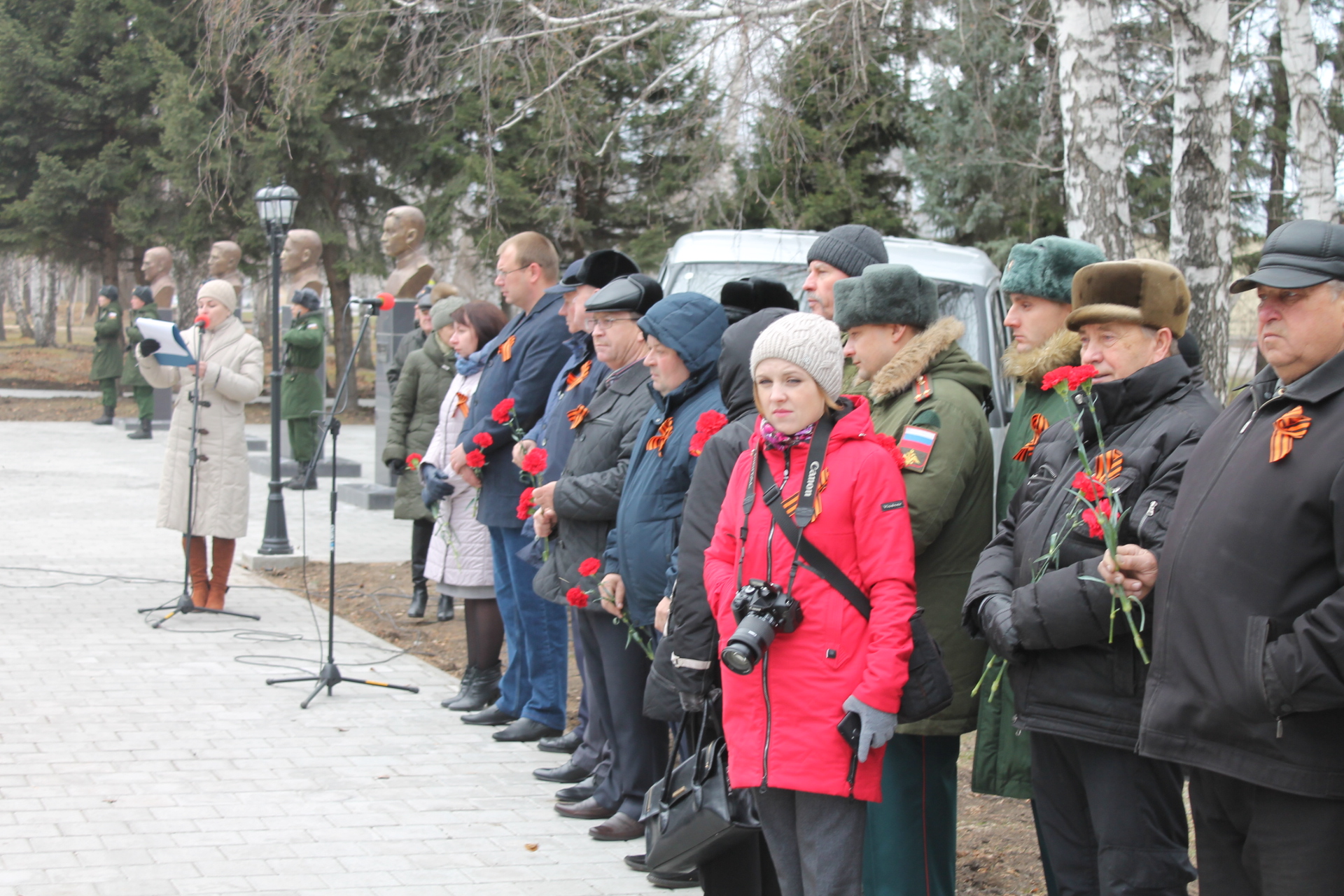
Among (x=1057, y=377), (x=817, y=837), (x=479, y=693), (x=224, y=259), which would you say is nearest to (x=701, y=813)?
(x=817, y=837)

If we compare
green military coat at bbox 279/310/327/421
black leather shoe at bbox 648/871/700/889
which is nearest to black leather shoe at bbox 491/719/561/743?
black leather shoe at bbox 648/871/700/889

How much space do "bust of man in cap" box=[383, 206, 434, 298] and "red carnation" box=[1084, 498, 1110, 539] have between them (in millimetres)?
12256

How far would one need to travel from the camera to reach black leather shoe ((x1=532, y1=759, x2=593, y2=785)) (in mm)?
5676

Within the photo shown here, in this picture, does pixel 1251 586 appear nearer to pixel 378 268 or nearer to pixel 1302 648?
pixel 1302 648

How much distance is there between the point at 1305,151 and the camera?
300 inches

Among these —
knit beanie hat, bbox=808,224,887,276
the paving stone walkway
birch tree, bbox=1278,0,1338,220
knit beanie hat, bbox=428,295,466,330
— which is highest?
birch tree, bbox=1278,0,1338,220

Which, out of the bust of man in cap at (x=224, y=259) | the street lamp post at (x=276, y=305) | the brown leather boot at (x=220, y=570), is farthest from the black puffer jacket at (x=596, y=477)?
the bust of man in cap at (x=224, y=259)

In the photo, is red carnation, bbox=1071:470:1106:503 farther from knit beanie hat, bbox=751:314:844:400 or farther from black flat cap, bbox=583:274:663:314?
black flat cap, bbox=583:274:663:314

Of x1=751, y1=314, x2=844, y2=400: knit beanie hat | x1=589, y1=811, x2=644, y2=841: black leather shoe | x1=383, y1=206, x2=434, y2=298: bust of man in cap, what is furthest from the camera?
x1=383, y1=206, x2=434, y2=298: bust of man in cap

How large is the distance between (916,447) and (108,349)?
21956 millimetres

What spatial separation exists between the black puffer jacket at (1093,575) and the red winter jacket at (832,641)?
0.28 meters

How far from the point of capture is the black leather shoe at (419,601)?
9039mm

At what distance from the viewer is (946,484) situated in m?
3.73

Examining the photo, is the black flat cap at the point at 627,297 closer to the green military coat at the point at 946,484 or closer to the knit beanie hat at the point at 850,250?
the knit beanie hat at the point at 850,250
